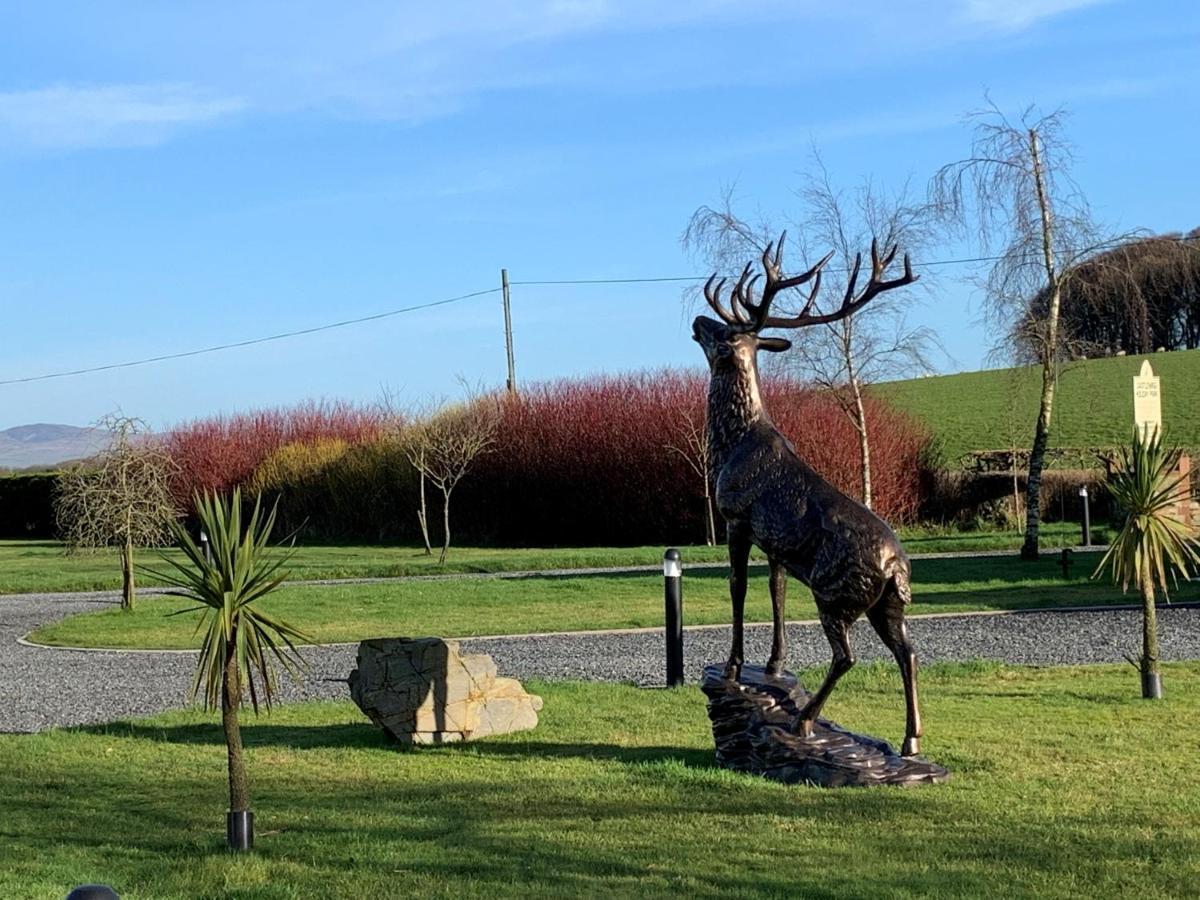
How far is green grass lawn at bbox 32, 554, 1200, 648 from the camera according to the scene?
17.0m

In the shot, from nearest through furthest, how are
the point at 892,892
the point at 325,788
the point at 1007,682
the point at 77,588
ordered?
A: the point at 892,892
the point at 325,788
the point at 1007,682
the point at 77,588

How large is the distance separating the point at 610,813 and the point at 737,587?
1.81 meters

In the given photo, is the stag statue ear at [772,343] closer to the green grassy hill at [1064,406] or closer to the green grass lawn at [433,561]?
the green grass lawn at [433,561]

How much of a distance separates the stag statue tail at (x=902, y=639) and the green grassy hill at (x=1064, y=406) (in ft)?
95.3

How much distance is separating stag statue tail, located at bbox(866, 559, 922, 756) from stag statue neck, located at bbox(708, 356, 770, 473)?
1194 mm

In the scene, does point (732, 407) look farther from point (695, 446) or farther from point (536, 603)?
point (695, 446)

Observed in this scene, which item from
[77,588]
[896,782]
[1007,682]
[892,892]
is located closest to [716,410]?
[896,782]

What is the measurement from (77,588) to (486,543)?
14.4 m

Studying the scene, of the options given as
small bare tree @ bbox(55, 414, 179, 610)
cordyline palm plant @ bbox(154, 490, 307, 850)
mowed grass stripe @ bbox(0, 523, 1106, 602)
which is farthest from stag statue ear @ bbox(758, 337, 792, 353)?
mowed grass stripe @ bbox(0, 523, 1106, 602)

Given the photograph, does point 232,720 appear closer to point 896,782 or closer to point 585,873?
point 585,873

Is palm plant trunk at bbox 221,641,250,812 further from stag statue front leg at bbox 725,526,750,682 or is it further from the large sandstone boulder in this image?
stag statue front leg at bbox 725,526,750,682

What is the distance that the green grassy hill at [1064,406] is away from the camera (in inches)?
1690

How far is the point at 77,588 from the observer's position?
2588cm

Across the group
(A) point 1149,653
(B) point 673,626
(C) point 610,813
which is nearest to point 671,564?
(B) point 673,626
